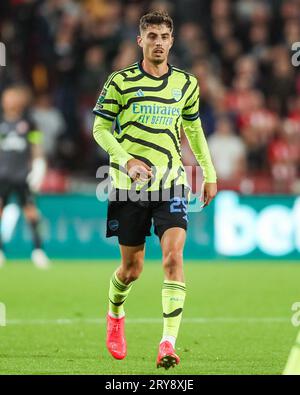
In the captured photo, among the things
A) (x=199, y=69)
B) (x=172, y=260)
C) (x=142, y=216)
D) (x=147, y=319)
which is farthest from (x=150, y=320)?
(x=199, y=69)

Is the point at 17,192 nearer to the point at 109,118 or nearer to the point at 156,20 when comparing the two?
the point at 109,118

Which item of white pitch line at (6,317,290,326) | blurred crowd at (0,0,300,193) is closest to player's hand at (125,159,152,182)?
white pitch line at (6,317,290,326)

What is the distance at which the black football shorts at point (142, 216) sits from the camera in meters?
7.33

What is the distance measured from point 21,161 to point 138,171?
332 inches

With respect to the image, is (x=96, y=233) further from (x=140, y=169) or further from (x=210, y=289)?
(x=140, y=169)

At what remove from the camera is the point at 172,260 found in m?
7.13

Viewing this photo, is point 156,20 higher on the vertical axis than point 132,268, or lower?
higher

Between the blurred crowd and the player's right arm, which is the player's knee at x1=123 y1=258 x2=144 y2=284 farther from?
the blurred crowd

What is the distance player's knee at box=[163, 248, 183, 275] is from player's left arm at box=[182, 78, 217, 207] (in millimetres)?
513

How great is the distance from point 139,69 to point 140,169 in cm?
82

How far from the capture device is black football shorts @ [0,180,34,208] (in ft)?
49.8

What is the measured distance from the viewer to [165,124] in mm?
7395

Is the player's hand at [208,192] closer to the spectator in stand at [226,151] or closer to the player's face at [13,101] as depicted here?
the player's face at [13,101]
